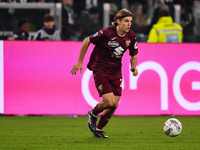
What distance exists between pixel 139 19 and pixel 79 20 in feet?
5.23

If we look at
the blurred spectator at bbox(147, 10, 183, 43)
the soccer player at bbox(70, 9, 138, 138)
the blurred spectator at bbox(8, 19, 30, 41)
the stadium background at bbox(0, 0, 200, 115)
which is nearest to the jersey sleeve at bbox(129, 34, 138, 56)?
the soccer player at bbox(70, 9, 138, 138)

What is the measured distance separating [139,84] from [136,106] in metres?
0.54

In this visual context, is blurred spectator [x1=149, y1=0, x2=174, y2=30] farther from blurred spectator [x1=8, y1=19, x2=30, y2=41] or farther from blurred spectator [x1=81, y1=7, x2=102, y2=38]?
blurred spectator [x1=8, y1=19, x2=30, y2=41]

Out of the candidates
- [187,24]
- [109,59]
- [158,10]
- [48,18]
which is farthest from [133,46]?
[187,24]

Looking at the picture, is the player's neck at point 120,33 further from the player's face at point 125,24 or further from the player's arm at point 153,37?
the player's arm at point 153,37

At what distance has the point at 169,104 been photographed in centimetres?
1048

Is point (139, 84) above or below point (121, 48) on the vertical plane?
below

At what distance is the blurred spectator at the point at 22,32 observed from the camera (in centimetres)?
1090

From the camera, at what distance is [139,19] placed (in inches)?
451

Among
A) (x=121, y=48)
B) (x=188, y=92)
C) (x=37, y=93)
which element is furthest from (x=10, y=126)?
(x=188, y=92)

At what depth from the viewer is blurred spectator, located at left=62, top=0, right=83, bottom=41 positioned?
1114 cm

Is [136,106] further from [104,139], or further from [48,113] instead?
[104,139]

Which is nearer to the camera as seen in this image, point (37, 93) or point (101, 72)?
point (101, 72)

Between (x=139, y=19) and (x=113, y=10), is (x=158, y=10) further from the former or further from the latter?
(x=113, y=10)
